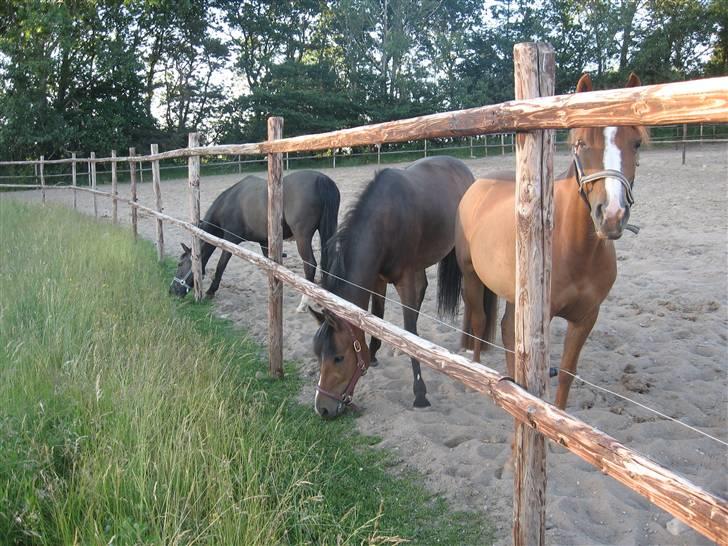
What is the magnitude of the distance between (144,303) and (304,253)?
86.8 inches

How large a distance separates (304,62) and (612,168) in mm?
32313

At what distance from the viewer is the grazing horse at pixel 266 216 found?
6.65 m

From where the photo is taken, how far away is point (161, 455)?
240 centimetres

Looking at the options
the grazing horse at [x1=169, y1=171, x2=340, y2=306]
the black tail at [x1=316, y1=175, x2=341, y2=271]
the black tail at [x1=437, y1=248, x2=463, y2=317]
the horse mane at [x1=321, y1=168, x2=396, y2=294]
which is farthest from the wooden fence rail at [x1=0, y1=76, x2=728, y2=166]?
the grazing horse at [x1=169, y1=171, x2=340, y2=306]

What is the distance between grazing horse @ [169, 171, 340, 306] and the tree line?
1974 centimetres

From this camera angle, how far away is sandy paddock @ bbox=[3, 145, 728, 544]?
107 inches

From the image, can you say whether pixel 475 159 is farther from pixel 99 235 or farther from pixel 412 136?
pixel 412 136

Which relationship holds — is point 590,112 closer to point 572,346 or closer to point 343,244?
point 572,346

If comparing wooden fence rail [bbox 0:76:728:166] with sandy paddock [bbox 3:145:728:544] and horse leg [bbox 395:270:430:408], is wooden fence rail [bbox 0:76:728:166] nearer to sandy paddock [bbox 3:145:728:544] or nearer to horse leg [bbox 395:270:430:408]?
horse leg [bbox 395:270:430:408]

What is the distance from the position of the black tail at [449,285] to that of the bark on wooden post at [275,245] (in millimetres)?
1550

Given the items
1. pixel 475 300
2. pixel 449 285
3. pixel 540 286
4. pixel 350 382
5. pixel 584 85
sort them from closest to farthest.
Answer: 1. pixel 540 286
2. pixel 584 85
3. pixel 350 382
4. pixel 475 300
5. pixel 449 285

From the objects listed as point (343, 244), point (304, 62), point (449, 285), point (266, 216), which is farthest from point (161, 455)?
point (304, 62)

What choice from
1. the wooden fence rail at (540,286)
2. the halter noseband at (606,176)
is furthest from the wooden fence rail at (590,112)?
the halter noseband at (606,176)

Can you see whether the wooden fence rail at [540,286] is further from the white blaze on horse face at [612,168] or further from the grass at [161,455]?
the grass at [161,455]
